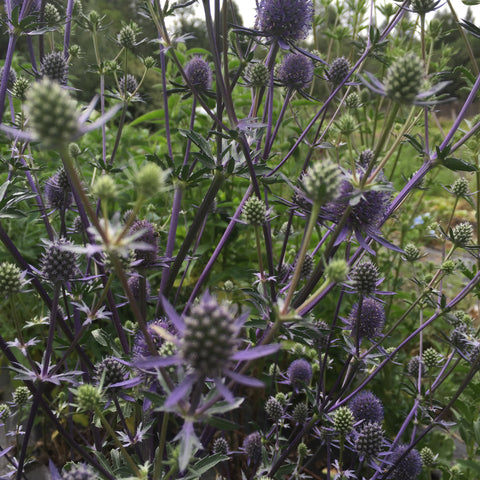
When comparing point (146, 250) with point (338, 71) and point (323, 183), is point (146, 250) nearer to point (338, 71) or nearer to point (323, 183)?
point (323, 183)

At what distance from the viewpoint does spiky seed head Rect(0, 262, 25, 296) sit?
1.29 meters

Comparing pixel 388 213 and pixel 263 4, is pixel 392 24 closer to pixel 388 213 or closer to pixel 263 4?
pixel 263 4

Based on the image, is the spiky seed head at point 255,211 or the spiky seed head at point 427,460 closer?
the spiky seed head at point 255,211

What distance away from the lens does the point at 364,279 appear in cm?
146

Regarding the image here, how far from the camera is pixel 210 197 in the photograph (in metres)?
1.45

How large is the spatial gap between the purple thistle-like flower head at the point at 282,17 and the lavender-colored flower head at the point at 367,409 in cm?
144

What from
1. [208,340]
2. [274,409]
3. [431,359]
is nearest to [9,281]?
[208,340]

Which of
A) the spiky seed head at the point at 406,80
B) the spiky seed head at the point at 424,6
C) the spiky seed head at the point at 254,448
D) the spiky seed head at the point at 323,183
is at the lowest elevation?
the spiky seed head at the point at 254,448

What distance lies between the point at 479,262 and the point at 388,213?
68 centimetres

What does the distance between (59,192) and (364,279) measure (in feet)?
4.08

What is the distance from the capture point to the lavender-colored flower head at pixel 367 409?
171 centimetres

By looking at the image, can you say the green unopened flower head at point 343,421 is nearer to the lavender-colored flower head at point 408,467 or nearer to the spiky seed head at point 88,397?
the lavender-colored flower head at point 408,467

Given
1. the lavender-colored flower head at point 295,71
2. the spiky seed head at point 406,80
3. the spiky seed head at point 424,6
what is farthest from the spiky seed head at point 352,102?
the spiky seed head at point 406,80

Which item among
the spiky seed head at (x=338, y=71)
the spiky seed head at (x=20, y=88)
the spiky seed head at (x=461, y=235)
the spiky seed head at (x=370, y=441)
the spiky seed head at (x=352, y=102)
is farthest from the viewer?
the spiky seed head at (x=352, y=102)
